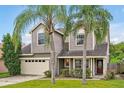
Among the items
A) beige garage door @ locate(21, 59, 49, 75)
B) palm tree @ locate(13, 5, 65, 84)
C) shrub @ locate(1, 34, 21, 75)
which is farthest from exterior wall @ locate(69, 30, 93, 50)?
palm tree @ locate(13, 5, 65, 84)

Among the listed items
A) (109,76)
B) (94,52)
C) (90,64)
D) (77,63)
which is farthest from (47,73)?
(109,76)

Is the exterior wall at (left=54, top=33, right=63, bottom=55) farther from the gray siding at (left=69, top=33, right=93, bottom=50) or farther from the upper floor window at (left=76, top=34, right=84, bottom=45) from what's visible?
the upper floor window at (left=76, top=34, right=84, bottom=45)

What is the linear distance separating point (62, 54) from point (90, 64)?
10.8ft

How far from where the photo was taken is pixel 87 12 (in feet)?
61.8

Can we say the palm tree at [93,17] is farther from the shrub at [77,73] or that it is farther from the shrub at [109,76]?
the shrub at [77,73]

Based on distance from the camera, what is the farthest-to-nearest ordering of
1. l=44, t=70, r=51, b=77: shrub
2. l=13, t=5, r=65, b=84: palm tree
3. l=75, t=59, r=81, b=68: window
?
l=75, t=59, r=81, b=68: window
l=44, t=70, r=51, b=77: shrub
l=13, t=5, r=65, b=84: palm tree

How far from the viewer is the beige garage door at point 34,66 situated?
28.0 metres

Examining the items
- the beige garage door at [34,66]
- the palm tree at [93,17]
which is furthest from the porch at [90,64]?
the palm tree at [93,17]

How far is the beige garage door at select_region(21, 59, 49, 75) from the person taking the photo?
27961 millimetres

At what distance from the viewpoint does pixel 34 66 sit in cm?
2864

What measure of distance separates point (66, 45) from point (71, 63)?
8.29 feet

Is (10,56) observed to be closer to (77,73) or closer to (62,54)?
(62,54)

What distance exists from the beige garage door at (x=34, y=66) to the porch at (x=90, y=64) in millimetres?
1556
